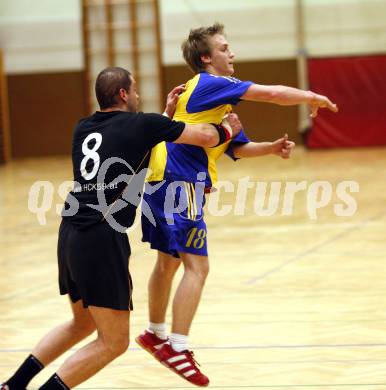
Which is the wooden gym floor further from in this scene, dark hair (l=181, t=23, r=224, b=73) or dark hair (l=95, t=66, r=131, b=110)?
dark hair (l=181, t=23, r=224, b=73)

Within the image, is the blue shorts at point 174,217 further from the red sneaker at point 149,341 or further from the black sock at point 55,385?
the black sock at point 55,385

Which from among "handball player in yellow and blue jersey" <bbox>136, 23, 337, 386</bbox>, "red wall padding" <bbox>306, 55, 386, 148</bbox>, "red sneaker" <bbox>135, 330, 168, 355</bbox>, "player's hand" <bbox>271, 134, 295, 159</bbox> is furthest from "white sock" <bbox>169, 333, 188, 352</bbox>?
"red wall padding" <bbox>306, 55, 386, 148</bbox>

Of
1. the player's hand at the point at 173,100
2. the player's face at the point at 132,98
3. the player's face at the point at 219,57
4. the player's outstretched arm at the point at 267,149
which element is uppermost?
the player's face at the point at 219,57

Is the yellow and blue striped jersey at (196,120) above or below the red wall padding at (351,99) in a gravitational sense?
above

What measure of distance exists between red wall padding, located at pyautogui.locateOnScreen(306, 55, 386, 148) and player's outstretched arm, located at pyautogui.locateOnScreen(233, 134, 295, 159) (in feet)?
52.5

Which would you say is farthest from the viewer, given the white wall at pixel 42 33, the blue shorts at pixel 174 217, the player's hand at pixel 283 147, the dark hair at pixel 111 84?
the white wall at pixel 42 33

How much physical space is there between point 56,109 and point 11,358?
57.1 ft

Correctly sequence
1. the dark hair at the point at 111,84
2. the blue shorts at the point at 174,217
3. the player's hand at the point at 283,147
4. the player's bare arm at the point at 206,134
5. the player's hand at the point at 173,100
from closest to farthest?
the dark hair at the point at 111,84, the player's bare arm at the point at 206,134, the blue shorts at the point at 174,217, the player's hand at the point at 173,100, the player's hand at the point at 283,147

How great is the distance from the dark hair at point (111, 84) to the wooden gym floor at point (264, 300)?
1.69m

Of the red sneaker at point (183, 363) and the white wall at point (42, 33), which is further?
the white wall at point (42, 33)

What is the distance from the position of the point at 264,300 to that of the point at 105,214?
314 cm

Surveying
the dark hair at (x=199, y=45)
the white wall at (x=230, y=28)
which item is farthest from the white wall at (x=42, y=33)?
the dark hair at (x=199, y=45)

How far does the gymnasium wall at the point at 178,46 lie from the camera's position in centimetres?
2108

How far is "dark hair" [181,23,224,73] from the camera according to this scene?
495 cm
